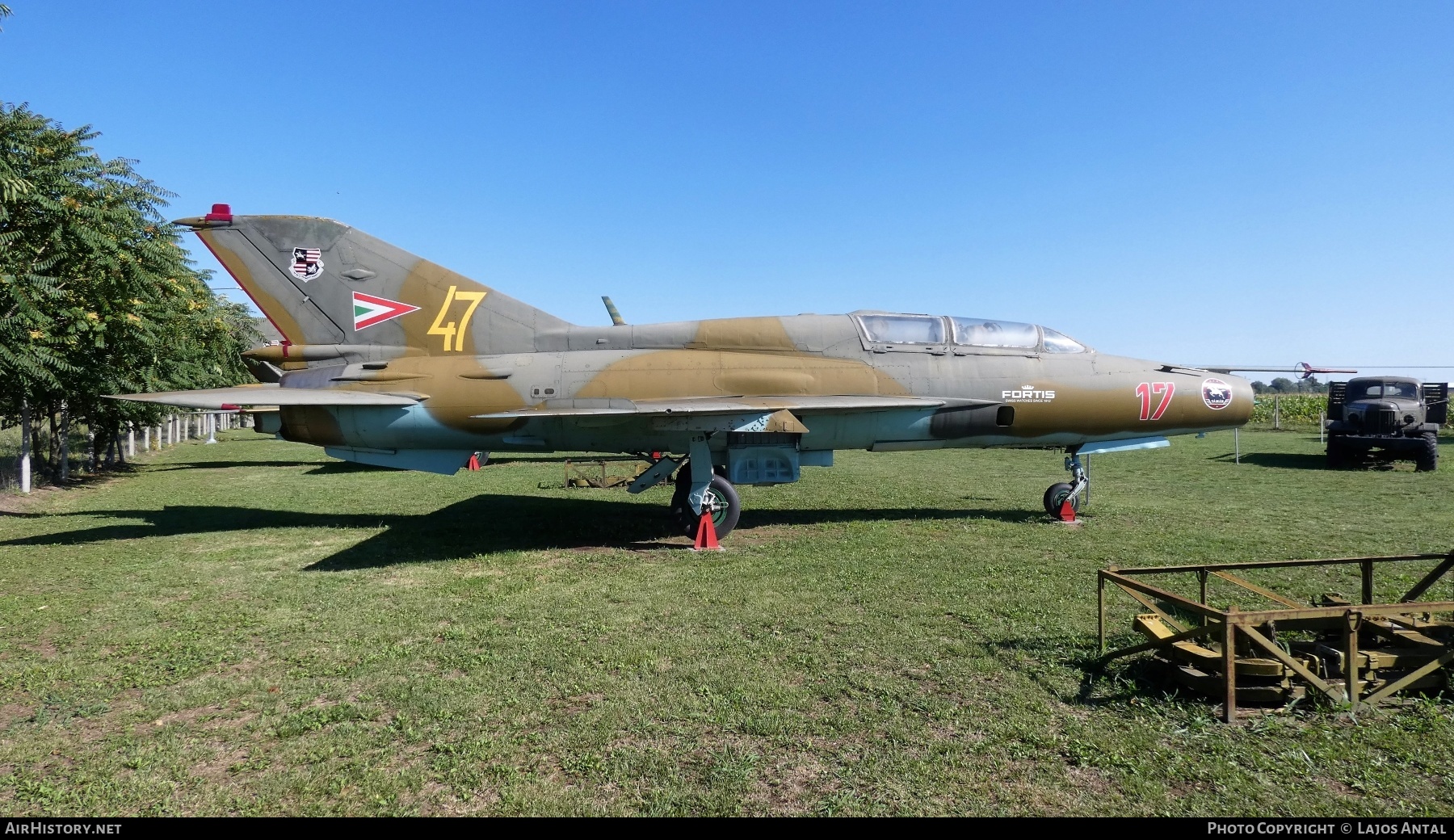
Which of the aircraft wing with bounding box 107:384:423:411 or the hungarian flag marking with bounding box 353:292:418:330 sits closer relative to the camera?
the aircraft wing with bounding box 107:384:423:411

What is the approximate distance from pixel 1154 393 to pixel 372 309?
11298 millimetres

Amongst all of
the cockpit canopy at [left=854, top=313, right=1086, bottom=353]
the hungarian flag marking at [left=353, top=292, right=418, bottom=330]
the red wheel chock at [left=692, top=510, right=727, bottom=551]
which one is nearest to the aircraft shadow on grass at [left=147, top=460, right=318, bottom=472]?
the hungarian flag marking at [left=353, top=292, right=418, bottom=330]

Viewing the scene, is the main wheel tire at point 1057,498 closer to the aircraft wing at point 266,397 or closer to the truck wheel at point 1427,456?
the aircraft wing at point 266,397

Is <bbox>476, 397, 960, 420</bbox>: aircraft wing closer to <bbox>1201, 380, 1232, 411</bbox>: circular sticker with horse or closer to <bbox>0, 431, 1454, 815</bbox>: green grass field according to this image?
<bbox>0, 431, 1454, 815</bbox>: green grass field

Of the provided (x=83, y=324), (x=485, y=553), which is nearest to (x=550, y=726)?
(x=485, y=553)

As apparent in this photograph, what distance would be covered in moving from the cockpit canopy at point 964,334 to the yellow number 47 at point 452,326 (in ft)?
18.4

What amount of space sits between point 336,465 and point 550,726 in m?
21.5

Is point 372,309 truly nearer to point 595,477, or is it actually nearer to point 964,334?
point 595,477

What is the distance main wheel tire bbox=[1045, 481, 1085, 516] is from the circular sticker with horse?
2234mm

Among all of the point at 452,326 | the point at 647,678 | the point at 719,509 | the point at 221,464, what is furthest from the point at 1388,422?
the point at 221,464

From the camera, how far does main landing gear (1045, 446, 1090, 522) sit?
10.4m

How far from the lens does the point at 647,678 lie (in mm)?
4773

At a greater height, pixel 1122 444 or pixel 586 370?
pixel 586 370
